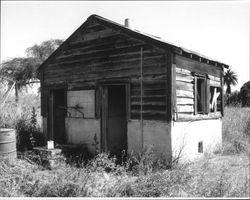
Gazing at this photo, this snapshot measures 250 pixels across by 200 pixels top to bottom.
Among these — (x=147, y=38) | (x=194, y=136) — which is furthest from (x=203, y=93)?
(x=147, y=38)

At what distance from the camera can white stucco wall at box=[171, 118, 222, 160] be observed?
8047 mm

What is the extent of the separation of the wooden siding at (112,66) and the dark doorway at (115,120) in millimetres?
915

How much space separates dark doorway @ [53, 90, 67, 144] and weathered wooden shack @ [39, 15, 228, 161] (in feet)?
0.14

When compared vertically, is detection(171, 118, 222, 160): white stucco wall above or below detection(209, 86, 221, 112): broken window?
below

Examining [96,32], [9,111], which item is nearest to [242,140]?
[96,32]

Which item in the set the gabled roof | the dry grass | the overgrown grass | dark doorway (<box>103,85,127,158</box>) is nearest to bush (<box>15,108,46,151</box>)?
dark doorway (<box>103,85,127,158</box>)

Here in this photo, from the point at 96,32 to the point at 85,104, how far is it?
277 centimetres

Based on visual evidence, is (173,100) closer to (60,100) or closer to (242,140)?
(242,140)

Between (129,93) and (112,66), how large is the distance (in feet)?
4.11

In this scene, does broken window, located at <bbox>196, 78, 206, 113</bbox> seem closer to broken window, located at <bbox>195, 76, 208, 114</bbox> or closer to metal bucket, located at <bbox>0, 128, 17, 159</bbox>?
broken window, located at <bbox>195, 76, 208, 114</bbox>

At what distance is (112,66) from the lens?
30.6ft

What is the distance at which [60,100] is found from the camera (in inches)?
471

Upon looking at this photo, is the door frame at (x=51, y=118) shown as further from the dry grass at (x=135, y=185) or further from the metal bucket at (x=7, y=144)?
the dry grass at (x=135, y=185)

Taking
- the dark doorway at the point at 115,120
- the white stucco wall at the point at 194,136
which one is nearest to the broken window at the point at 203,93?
the white stucco wall at the point at 194,136
